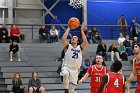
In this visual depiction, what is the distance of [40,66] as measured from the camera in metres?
17.0

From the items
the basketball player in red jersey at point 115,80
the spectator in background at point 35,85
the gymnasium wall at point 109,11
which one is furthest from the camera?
the gymnasium wall at point 109,11

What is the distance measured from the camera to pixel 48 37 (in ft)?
66.4

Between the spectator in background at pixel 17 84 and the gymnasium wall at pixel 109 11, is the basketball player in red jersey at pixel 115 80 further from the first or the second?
the gymnasium wall at pixel 109 11

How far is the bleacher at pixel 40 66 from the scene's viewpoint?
15.2 meters

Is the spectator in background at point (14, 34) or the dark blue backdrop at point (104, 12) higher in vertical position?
the dark blue backdrop at point (104, 12)

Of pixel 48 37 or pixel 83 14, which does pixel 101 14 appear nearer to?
pixel 83 14

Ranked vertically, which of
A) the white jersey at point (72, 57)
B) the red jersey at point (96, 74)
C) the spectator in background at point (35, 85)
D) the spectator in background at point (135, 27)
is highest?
the spectator in background at point (135, 27)

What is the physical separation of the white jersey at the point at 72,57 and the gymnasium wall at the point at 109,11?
14.5m

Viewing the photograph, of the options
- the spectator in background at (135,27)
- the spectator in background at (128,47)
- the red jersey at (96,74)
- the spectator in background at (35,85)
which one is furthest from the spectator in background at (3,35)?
the red jersey at (96,74)

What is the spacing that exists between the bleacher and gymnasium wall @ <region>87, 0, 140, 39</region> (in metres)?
4.46

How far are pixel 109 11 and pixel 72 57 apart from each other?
15.9m

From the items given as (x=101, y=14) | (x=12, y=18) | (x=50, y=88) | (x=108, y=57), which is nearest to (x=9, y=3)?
(x=12, y=18)

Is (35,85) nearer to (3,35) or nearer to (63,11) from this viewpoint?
(3,35)

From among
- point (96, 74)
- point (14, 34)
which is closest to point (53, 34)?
point (14, 34)
